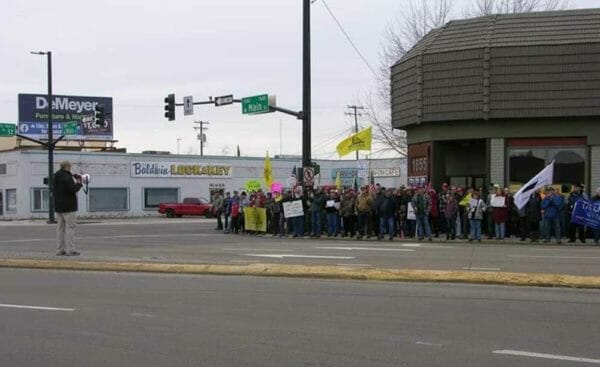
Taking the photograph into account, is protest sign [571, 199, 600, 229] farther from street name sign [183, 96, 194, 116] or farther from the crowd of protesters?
street name sign [183, 96, 194, 116]

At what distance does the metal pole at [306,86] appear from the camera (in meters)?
28.7

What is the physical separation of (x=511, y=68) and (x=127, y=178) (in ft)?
122

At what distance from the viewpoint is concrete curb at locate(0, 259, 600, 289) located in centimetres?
1167

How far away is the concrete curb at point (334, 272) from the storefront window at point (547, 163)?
14363 millimetres

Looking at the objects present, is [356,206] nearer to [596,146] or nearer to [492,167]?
[492,167]

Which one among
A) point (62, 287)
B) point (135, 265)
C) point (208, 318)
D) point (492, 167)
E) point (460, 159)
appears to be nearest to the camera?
point (208, 318)

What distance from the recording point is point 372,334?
803 centimetres

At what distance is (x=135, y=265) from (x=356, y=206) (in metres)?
11.5

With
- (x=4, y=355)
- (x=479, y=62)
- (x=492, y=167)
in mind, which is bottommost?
(x=4, y=355)

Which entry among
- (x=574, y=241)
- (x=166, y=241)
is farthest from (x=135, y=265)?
(x=574, y=241)

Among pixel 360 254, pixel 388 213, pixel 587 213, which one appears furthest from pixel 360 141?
pixel 360 254

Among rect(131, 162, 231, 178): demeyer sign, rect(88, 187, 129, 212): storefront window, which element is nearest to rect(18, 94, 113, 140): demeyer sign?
rect(131, 162, 231, 178): demeyer sign

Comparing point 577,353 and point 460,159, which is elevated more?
point 460,159

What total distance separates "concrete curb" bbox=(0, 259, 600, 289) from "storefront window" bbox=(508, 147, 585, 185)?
14.4 metres
